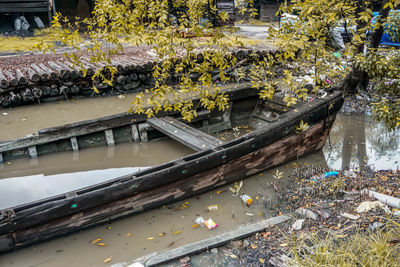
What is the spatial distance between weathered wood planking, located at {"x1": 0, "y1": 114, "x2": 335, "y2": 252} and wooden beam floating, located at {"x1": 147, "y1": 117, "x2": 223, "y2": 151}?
1.44 feet

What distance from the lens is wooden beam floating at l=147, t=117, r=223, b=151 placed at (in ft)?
14.9

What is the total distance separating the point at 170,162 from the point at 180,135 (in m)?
1.14

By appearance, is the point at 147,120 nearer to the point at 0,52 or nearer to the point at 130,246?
the point at 130,246

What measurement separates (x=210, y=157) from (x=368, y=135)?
4094 mm

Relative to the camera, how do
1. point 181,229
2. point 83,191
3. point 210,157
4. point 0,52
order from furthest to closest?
point 0,52 → point 210,157 → point 181,229 → point 83,191

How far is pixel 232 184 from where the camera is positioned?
4.46m

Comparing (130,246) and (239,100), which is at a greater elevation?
(239,100)

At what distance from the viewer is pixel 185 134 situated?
495cm

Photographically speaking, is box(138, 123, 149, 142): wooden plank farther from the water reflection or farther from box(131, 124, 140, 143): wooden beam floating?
the water reflection

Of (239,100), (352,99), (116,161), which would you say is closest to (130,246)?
(116,161)

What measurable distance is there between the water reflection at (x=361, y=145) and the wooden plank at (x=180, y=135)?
7.35ft

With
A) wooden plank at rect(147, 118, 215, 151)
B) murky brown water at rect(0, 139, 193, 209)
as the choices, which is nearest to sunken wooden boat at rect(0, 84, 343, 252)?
wooden plank at rect(147, 118, 215, 151)

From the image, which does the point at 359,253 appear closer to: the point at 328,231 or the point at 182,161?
the point at 328,231

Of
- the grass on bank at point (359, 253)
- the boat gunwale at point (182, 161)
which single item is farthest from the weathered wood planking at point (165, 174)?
the grass on bank at point (359, 253)
